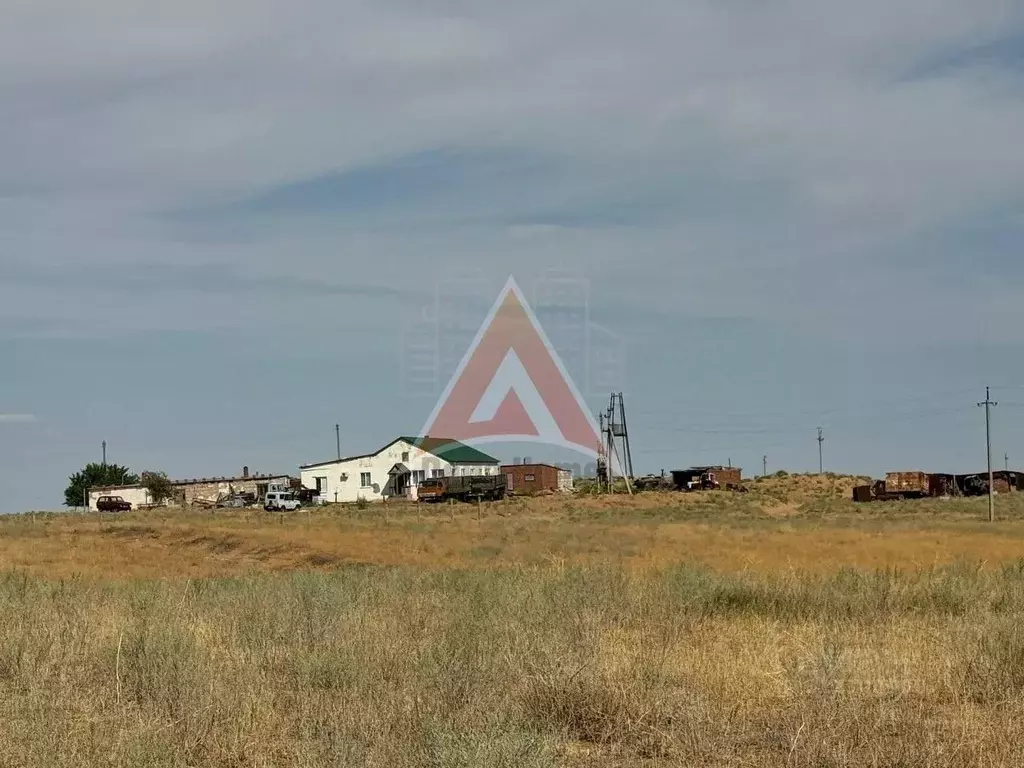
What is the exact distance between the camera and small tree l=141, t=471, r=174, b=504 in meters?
102

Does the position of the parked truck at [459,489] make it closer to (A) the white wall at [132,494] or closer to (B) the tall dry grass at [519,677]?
(A) the white wall at [132,494]

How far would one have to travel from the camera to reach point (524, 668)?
1012cm

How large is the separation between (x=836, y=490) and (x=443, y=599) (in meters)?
86.3

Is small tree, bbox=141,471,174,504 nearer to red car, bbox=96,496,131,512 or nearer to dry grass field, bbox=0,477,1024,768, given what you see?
red car, bbox=96,496,131,512

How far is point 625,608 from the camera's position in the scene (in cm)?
1508

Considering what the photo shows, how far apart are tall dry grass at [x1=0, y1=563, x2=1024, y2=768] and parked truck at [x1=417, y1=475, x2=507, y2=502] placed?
210 feet

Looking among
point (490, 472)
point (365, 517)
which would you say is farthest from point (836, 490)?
point (365, 517)

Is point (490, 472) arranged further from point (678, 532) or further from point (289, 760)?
point (289, 760)

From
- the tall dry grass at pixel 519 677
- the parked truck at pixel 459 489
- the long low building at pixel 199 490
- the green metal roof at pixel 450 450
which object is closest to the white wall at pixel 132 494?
the long low building at pixel 199 490

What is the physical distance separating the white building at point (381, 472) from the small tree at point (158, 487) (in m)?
15.7

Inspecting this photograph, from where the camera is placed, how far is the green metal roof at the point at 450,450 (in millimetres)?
95631

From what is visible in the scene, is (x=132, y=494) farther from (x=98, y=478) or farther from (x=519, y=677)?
(x=519, y=677)

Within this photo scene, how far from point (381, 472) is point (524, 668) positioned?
84.7m

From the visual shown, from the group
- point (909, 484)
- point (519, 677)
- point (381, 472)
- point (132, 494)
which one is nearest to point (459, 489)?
point (381, 472)
